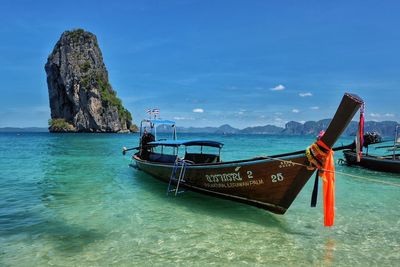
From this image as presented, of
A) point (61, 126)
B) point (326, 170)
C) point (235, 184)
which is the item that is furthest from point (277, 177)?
point (61, 126)

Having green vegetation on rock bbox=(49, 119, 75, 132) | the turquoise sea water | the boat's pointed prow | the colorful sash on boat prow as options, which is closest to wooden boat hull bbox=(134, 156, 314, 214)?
the colorful sash on boat prow

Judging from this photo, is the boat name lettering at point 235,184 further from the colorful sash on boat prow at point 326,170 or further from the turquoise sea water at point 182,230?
the colorful sash on boat prow at point 326,170

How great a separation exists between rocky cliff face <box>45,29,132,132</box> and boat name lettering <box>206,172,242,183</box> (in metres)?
122

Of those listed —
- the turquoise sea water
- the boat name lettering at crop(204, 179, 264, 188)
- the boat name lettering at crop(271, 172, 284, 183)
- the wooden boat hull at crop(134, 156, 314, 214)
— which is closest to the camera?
the turquoise sea water

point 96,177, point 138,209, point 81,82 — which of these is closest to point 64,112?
point 81,82

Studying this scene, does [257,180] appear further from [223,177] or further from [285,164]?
[223,177]

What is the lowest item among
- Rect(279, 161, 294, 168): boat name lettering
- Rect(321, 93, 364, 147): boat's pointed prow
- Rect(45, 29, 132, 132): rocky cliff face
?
Rect(279, 161, 294, 168): boat name lettering

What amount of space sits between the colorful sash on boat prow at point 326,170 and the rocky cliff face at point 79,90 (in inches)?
4972

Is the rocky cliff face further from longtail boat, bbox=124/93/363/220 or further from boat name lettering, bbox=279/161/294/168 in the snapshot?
boat name lettering, bbox=279/161/294/168

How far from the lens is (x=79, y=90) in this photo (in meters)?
128

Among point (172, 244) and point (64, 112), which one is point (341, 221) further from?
point (64, 112)

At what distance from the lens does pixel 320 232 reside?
31.0 feet

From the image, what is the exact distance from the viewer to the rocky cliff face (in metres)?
127

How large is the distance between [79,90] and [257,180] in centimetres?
12843
